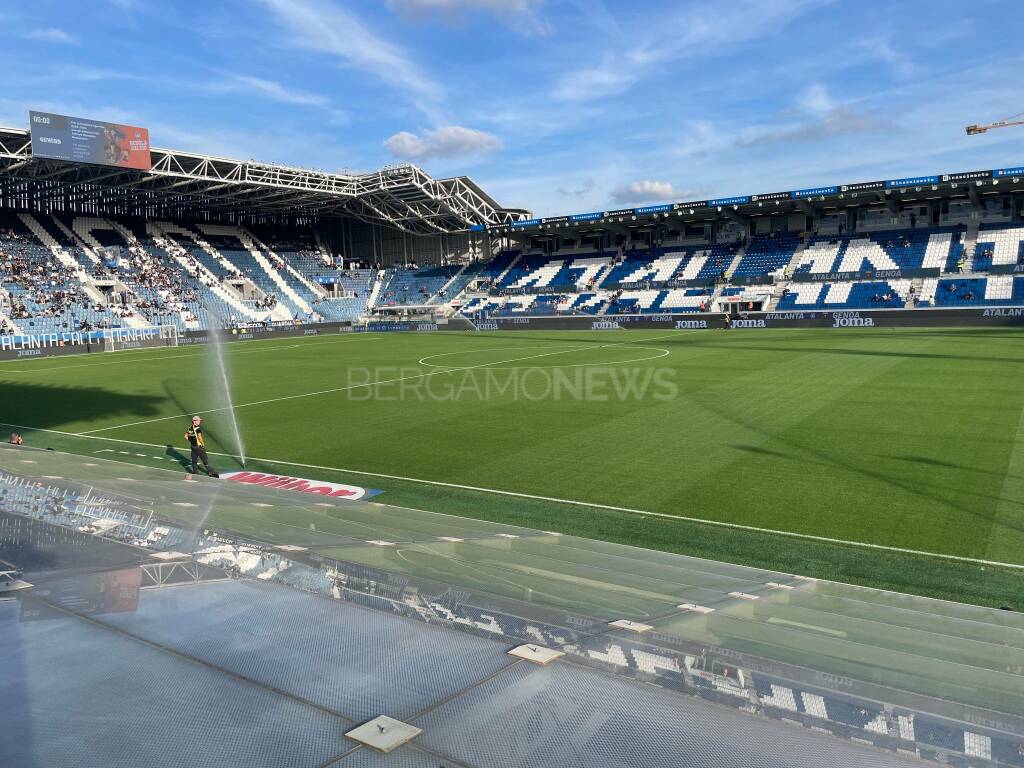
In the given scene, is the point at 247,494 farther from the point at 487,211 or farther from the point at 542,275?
the point at 487,211

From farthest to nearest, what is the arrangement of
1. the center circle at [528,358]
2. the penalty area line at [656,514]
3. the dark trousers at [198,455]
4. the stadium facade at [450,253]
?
the stadium facade at [450,253]
the center circle at [528,358]
the dark trousers at [198,455]
the penalty area line at [656,514]

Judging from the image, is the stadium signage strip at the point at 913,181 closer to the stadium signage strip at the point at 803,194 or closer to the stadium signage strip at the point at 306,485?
the stadium signage strip at the point at 803,194

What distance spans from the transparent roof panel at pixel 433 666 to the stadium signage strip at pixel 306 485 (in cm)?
742

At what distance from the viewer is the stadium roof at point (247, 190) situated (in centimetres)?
5678

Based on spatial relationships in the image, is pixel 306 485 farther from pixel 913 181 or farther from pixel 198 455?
pixel 913 181

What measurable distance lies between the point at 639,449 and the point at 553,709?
13023 mm

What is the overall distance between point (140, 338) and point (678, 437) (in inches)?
2113

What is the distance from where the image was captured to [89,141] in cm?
5094

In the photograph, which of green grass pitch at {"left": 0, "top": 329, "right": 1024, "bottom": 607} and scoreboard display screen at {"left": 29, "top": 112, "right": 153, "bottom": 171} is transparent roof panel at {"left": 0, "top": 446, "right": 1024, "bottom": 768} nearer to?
green grass pitch at {"left": 0, "top": 329, "right": 1024, "bottom": 607}

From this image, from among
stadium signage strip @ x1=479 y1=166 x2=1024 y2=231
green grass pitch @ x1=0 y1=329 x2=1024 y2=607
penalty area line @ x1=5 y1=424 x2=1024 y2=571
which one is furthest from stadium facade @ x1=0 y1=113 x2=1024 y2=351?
penalty area line @ x1=5 y1=424 x2=1024 y2=571

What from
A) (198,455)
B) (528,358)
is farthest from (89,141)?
(198,455)

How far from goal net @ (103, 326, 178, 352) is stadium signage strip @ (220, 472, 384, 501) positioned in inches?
1825

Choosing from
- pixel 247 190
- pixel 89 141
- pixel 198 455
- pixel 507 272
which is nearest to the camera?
pixel 198 455

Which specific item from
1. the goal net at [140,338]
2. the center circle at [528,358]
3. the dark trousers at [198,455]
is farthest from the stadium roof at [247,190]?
the dark trousers at [198,455]
